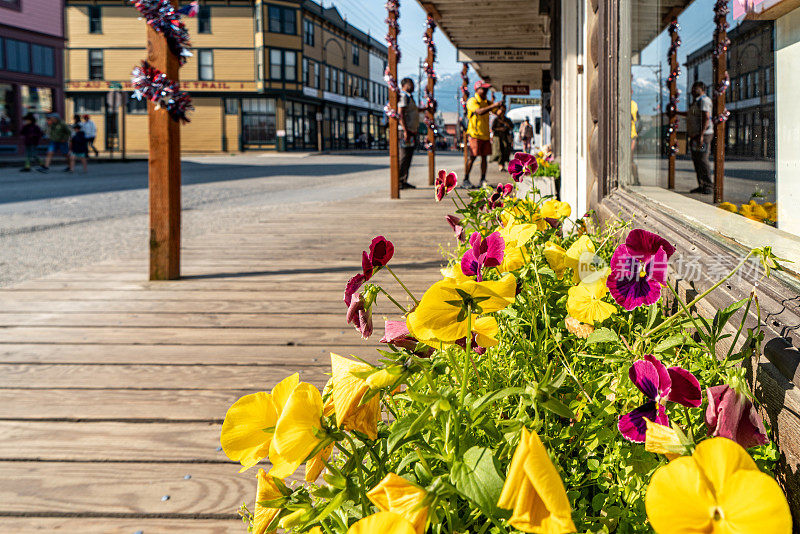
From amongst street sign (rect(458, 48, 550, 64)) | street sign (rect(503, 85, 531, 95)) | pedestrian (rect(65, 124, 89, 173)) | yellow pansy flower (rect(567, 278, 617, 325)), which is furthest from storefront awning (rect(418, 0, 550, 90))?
pedestrian (rect(65, 124, 89, 173))

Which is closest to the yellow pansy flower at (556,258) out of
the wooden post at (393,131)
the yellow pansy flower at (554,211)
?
the yellow pansy flower at (554,211)

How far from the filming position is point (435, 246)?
548 cm

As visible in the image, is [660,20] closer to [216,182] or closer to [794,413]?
[794,413]

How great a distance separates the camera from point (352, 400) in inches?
38.3

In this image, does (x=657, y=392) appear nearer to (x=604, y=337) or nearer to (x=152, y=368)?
(x=604, y=337)

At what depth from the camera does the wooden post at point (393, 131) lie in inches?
380

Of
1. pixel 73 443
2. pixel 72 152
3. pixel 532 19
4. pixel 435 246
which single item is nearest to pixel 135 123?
pixel 72 152

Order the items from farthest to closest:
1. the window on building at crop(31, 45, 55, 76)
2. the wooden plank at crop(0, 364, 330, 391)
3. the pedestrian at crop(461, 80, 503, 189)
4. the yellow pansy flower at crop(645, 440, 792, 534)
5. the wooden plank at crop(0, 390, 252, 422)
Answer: the window on building at crop(31, 45, 55, 76) → the pedestrian at crop(461, 80, 503, 189) → the wooden plank at crop(0, 364, 330, 391) → the wooden plank at crop(0, 390, 252, 422) → the yellow pansy flower at crop(645, 440, 792, 534)

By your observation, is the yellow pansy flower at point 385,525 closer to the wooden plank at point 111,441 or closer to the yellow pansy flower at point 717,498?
the yellow pansy flower at point 717,498

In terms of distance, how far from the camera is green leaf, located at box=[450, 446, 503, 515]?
82cm

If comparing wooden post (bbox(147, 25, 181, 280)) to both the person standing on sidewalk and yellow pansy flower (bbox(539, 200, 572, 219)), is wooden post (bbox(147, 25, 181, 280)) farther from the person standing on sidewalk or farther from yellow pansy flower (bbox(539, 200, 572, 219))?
the person standing on sidewalk

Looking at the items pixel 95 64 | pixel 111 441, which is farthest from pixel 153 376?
pixel 95 64

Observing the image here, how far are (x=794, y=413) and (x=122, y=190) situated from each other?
569 inches

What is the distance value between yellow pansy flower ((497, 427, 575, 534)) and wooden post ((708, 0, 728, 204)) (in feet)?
4.09
